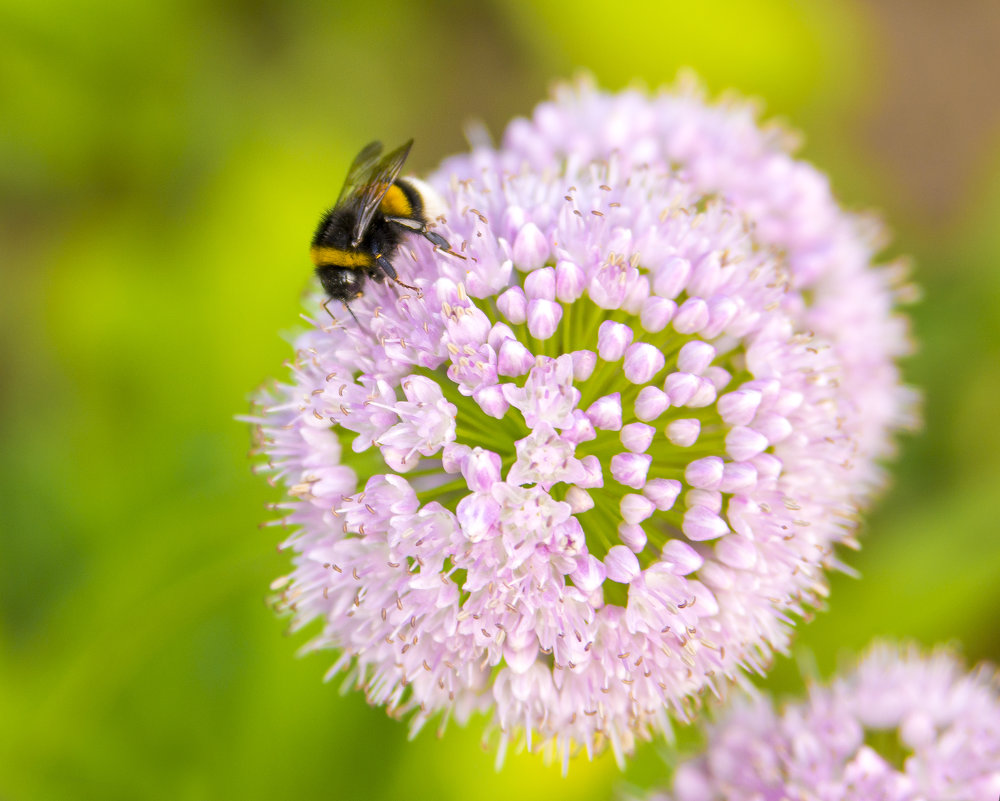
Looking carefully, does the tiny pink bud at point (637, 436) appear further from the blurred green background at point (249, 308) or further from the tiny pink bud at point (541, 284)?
the blurred green background at point (249, 308)

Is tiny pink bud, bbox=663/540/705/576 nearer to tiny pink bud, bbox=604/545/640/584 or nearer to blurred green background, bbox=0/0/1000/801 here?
tiny pink bud, bbox=604/545/640/584

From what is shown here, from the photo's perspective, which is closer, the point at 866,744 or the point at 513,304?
the point at 513,304

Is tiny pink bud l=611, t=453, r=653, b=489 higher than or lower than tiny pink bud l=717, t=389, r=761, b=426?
lower

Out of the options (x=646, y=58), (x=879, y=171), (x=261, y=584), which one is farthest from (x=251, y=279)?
(x=879, y=171)

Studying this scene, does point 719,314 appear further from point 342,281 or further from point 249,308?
point 249,308

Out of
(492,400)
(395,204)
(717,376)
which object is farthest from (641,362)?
(395,204)

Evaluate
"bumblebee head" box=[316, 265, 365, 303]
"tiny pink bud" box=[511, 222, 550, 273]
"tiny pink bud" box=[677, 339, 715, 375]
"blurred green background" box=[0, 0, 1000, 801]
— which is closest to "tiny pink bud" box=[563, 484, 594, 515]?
"tiny pink bud" box=[677, 339, 715, 375]
